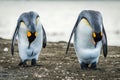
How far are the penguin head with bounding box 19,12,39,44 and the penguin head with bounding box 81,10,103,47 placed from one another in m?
0.84

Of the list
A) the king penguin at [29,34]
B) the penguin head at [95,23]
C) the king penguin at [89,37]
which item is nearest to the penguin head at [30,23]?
the king penguin at [29,34]

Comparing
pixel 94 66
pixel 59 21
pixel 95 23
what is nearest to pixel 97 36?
pixel 95 23

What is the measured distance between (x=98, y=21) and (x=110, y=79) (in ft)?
3.31

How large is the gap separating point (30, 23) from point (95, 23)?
3.78ft

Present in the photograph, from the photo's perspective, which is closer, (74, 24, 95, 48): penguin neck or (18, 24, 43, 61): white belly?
(74, 24, 95, 48): penguin neck

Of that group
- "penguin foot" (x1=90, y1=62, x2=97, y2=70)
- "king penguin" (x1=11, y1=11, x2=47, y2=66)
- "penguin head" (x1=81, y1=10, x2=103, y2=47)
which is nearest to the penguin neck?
"penguin head" (x1=81, y1=10, x2=103, y2=47)

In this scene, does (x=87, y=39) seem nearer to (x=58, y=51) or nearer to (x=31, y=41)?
(x=31, y=41)

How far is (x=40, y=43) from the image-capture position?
10242 millimetres

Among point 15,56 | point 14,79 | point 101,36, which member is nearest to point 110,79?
point 101,36

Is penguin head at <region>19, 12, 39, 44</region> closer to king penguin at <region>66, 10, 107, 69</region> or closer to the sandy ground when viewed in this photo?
the sandy ground

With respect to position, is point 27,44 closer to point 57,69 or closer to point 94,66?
point 57,69

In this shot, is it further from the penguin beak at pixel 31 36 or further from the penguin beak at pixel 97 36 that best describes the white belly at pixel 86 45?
the penguin beak at pixel 31 36

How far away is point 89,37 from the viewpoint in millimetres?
9688

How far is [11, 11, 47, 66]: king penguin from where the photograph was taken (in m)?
9.84
